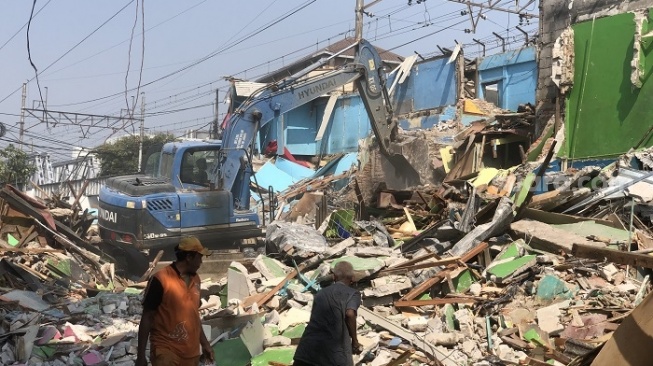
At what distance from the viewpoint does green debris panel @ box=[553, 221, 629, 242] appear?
9023mm

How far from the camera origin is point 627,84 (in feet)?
40.6

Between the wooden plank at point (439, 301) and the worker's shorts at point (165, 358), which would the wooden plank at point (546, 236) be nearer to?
the wooden plank at point (439, 301)

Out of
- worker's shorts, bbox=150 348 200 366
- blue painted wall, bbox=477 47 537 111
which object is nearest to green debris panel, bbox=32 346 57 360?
worker's shorts, bbox=150 348 200 366

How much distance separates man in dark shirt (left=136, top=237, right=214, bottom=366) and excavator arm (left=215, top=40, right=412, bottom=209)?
8.02 meters

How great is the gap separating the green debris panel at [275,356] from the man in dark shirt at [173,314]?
250 cm

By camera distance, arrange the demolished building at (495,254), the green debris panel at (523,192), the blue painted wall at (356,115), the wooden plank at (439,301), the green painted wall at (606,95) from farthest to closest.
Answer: the blue painted wall at (356,115) → the green painted wall at (606,95) → the green debris panel at (523,192) → the wooden plank at (439,301) → the demolished building at (495,254)

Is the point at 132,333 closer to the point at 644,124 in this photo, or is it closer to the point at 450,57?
the point at 644,124

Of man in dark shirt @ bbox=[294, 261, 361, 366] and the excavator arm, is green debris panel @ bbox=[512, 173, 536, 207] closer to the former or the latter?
the excavator arm

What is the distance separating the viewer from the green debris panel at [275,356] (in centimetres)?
692

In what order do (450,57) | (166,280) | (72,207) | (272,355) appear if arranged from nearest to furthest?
(166,280) → (272,355) → (72,207) → (450,57)

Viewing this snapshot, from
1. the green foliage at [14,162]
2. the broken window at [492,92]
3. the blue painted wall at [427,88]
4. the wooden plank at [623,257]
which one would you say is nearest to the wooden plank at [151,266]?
the wooden plank at [623,257]

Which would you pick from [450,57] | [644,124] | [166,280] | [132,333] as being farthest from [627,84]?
[450,57]

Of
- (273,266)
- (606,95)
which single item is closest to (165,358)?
(273,266)

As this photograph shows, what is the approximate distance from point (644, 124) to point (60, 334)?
10.2 meters
